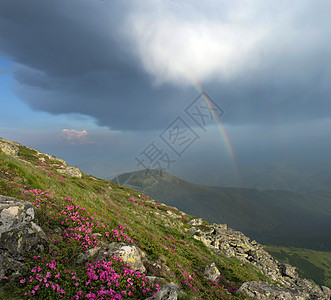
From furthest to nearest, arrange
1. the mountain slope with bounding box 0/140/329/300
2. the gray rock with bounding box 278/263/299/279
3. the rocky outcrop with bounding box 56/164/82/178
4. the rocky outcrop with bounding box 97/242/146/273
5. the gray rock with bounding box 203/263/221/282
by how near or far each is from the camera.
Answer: the rocky outcrop with bounding box 56/164/82/178 → the gray rock with bounding box 278/263/299/279 → the gray rock with bounding box 203/263/221/282 → the rocky outcrop with bounding box 97/242/146/273 → the mountain slope with bounding box 0/140/329/300

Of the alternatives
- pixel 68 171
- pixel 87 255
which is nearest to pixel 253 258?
pixel 87 255

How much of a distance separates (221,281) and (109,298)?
453 inches

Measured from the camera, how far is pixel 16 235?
7074mm

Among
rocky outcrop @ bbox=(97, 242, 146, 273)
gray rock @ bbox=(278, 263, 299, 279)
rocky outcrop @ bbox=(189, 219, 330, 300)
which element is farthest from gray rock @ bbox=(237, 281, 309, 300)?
gray rock @ bbox=(278, 263, 299, 279)

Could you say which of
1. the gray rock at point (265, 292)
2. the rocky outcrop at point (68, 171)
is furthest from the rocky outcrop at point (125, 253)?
the rocky outcrop at point (68, 171)

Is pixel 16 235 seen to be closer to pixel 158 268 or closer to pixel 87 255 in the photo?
pixel 87 255

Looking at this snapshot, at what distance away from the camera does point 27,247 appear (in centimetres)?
722

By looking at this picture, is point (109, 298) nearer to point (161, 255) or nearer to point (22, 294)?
point (22, 294)

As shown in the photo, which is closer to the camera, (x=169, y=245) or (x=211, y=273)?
(x=211, y=273)

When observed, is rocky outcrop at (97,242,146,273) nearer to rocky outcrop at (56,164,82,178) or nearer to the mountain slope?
the mountain slope

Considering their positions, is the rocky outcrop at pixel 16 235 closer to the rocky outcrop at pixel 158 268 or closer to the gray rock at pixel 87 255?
the gray rock at pixel 87 255

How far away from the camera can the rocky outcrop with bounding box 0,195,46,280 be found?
642 cm

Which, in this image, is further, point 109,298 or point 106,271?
point 106,271

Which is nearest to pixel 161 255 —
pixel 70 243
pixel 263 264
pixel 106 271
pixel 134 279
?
pixel 134 279
